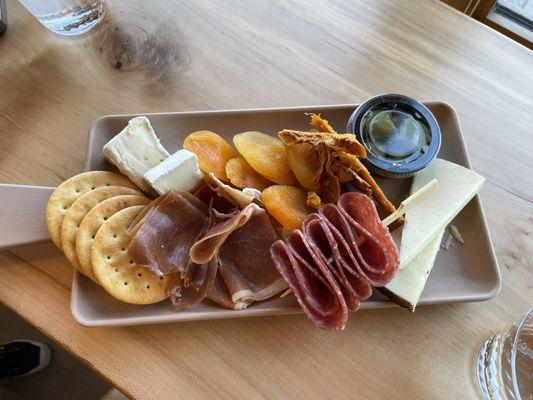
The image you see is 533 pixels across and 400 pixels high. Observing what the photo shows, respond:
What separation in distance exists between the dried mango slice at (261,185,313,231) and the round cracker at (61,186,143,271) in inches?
11.5

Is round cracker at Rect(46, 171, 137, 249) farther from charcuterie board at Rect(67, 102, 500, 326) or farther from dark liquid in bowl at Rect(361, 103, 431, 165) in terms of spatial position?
dark liquid in bowl at Rect(361, 103, 431, 165)

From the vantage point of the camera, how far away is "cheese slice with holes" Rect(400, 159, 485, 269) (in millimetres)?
881

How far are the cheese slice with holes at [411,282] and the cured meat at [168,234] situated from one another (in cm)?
36

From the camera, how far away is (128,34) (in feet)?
3.85

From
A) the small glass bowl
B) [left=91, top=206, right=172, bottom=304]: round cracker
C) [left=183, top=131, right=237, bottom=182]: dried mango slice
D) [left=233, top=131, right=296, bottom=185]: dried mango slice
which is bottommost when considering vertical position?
[left=91, top=206, right=172, bottom=304]: round cracker

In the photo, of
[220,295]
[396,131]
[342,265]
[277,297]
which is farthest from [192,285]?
[396,131]

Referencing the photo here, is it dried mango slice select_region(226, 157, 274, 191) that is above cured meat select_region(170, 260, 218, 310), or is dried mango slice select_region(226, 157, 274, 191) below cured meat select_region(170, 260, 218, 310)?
above

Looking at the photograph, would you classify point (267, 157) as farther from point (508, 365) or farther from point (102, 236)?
point (508, 365)

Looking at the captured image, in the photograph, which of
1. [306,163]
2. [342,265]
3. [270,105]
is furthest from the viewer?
[270,105]

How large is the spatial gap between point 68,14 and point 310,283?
86 cm

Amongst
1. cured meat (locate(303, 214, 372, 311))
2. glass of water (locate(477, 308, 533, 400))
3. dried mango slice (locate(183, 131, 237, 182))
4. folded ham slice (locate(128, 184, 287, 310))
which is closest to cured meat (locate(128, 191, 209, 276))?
folded ham slice (locate(128, 184, 287, 310))

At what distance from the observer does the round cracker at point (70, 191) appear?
868mm

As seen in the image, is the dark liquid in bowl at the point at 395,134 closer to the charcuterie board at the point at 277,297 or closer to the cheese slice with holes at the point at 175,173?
the charcuterie board at the point at 277,297

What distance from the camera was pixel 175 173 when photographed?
2.86 feet
